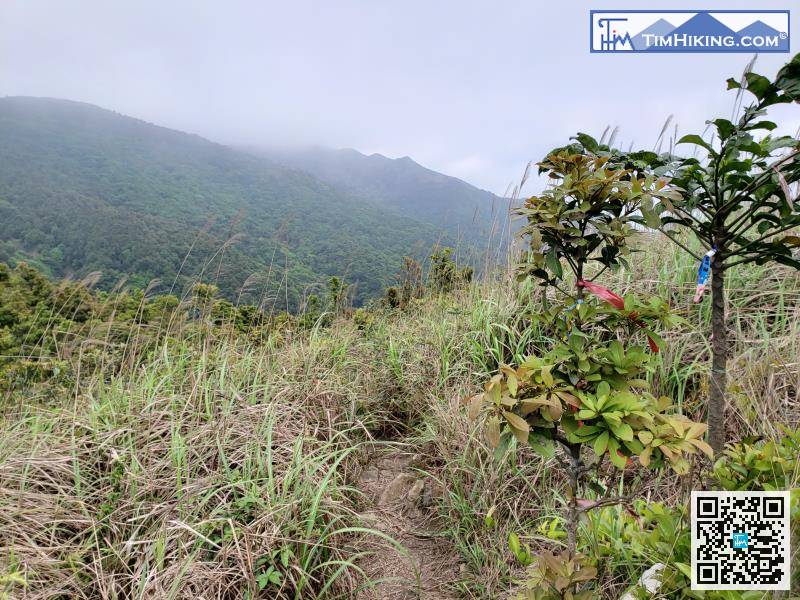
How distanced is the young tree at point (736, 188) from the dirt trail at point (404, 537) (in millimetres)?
Result: 1229

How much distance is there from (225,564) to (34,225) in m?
24.3

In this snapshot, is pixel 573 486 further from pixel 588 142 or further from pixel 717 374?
pixel 588 142

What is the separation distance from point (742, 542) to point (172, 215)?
32435 millimetres

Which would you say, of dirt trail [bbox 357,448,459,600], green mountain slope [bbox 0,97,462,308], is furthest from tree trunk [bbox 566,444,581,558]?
green mountain slope [bbox 0,97,462,308]

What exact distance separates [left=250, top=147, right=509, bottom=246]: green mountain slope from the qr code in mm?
2702

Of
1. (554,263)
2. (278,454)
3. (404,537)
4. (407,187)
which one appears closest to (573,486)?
(554,263)

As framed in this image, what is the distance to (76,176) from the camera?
42406 millimetres

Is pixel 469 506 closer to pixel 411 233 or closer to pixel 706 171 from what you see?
pixel 706 171

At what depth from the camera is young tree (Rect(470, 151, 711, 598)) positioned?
86cm

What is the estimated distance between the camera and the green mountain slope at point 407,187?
4254 mm

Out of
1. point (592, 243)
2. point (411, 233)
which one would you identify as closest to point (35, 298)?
point (592, 243)

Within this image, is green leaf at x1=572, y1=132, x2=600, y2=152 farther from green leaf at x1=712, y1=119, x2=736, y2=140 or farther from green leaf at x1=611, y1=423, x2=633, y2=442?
green leaf at x1=611, y1=423, x2=633, y2=442

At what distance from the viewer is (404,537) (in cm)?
198

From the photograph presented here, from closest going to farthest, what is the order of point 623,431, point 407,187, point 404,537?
point 623,431 < point 404,537 < point 407,187
